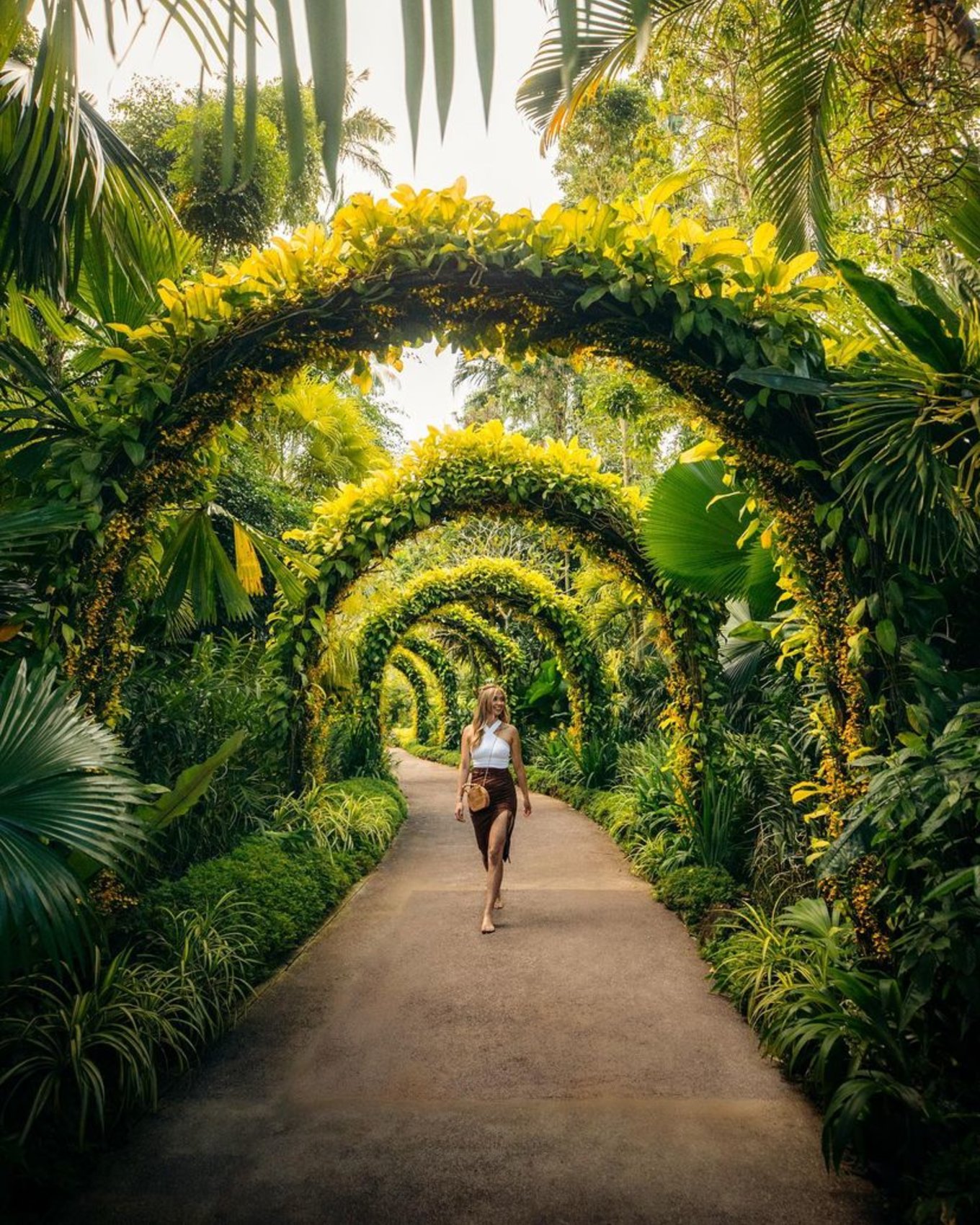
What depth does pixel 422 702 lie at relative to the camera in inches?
974

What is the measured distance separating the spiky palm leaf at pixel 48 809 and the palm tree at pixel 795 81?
3.84 m

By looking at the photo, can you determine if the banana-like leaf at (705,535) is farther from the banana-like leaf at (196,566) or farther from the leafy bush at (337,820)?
the leafy bush at (337,820)

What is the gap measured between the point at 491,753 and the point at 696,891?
1724 millimetres

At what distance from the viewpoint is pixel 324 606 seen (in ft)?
23.1

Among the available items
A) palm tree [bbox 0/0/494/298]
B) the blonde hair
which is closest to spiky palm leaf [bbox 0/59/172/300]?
palm tree [bbox 0/0/494/298]

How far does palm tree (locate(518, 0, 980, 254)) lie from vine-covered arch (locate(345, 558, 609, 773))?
6.85 metres

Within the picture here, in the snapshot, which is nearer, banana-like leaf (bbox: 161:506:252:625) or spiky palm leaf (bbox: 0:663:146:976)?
spiky palm leaf (bbox: 0:663:146:976)

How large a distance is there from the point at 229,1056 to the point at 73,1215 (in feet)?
3.53

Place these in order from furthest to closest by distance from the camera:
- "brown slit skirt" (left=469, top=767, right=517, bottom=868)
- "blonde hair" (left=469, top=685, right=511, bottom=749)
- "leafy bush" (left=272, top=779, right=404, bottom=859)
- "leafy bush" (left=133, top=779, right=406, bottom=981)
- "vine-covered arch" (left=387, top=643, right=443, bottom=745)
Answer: "vine-covered arch" (left=387, top=643, right=443, bottom=745) < "leafy bush" (left=272, top=779, right=404, bottom=859) < "blonde hair" (left=469, top=685, right=511, bottom=749) < "brown slit skirt" (left=469, top=767, right=517, bottom=868) < "leafy bush" (left=133, top=779, right=406, bottom=981)

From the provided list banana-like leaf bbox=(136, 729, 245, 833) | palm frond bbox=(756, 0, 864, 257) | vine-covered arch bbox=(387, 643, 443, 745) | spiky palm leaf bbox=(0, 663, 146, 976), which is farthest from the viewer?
vine-covered arch bbox=(387, 643, 443, 745)

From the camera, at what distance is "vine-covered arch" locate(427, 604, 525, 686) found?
52.5 ft

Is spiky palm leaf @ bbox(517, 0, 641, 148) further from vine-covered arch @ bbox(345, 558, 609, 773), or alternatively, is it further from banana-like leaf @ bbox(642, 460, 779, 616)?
vine-covered arch @ bbox(345, 558, 609, 773)

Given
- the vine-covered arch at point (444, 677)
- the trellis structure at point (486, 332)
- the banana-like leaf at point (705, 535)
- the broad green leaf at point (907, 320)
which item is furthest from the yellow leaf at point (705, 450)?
the vine-covered arch at point (444, 677)

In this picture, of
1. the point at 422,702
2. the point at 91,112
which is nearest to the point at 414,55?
the point at 91,112
